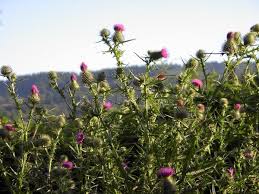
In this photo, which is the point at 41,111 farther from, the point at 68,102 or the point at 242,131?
the point at 242,131

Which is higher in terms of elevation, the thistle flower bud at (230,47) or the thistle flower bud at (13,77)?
the thistle flower bud at (230,47)

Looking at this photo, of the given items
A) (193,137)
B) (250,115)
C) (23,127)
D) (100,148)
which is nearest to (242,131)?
(250,115)

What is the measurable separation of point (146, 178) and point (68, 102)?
129 cm

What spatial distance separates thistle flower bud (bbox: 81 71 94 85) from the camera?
4.06 metres

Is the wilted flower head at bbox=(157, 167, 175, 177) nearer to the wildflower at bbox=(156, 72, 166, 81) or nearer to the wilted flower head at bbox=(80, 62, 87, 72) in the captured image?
the wildflower at bbox=(156, 72, 166, 81)

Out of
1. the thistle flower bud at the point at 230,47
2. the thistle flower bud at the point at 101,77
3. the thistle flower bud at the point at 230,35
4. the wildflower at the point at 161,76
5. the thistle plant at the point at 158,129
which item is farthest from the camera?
the thistle flower bud at the point at 101,77

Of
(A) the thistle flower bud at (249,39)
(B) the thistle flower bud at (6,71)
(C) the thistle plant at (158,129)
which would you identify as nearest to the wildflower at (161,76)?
(C) the thistle plant at (158,129)

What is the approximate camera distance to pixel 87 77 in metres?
4.12

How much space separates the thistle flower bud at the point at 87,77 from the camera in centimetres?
406

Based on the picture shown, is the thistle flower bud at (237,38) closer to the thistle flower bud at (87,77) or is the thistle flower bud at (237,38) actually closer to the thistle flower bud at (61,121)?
the thistle flower bud at (87,77)

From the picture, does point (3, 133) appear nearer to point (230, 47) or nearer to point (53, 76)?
point (53, 76)

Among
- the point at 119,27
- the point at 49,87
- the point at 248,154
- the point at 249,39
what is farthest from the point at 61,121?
the point at 249,39

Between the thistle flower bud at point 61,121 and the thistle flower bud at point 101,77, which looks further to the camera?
the thistle flower bud at point 61,121

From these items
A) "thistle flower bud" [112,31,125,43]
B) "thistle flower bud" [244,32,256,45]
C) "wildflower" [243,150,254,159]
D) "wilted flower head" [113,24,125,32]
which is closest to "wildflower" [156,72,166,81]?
"thistle flower bud" [112,31,125,43]
